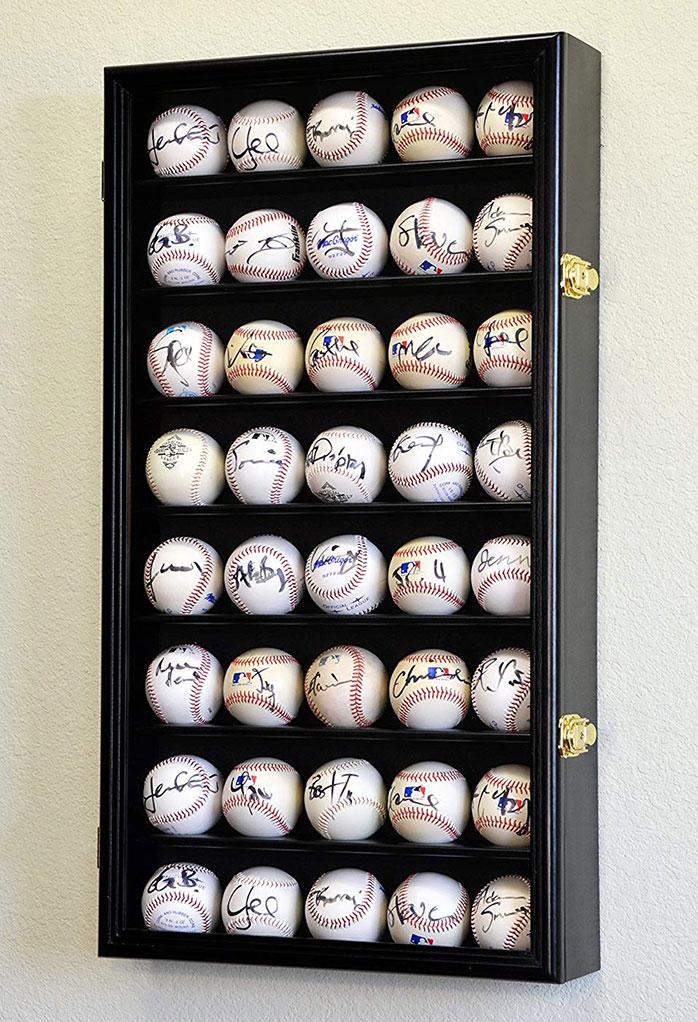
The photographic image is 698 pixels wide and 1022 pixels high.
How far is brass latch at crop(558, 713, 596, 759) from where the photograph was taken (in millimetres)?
1671

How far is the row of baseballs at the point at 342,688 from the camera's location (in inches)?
66.9

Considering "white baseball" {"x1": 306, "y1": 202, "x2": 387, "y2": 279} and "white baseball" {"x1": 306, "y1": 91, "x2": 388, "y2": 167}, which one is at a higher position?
"white baseball" {"x1": 306, "y1": 91, "x2": 388, "y2": 167}

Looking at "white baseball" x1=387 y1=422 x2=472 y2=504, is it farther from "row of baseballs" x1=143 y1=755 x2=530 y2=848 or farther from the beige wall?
"row of baseballs" x1=143 y1=755 x2=530 y2=848

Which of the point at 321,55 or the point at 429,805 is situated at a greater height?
the point at 321,55

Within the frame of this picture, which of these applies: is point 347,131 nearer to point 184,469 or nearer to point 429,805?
point 184,469

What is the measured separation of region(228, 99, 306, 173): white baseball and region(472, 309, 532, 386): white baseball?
0.36 metres

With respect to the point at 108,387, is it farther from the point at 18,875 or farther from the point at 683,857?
the point at 683,857

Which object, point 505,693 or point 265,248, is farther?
point 265,248

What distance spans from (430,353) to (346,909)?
2.34 feet

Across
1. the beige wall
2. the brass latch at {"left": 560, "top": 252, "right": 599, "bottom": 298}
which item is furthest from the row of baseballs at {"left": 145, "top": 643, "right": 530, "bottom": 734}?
the brass latch at {"left": 560, "top": 252, "right": 599, "bottom": 298}

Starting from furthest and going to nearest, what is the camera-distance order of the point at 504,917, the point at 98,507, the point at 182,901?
the point at 98,507
the point at 182,901
the point at 504,917

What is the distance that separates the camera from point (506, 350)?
1.71 m

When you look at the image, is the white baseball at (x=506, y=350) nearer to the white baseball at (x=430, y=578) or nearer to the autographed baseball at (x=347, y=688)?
the white baseball at (x=430, y=578)

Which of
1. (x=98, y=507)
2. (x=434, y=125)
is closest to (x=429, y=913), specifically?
(x=98, y=507)
